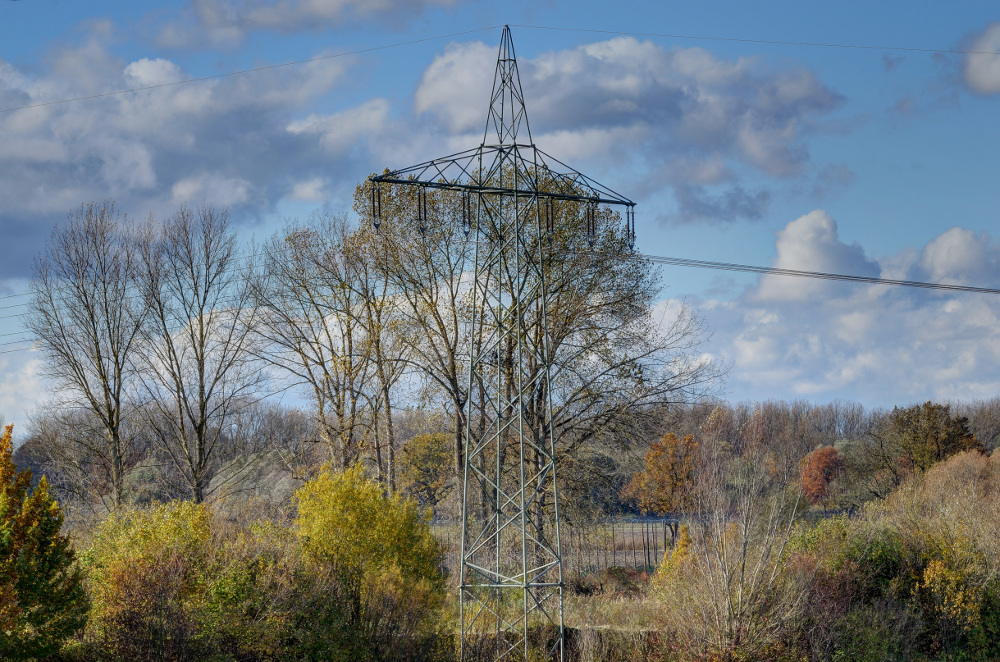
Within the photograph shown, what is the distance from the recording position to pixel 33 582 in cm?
1283

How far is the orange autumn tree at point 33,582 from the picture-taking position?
12.7 m

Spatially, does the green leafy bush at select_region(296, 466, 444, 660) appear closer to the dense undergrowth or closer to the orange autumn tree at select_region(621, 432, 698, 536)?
the dense undergrowth

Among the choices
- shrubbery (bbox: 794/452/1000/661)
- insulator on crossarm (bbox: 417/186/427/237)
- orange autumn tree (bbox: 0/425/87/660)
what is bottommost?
shrubbery (bbox: 794/452/1000/661)

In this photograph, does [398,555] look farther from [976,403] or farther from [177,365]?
[976,403]

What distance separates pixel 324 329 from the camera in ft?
100

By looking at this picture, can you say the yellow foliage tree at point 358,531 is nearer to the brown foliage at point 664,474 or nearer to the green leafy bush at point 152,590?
the green leafy bush at point 152,590

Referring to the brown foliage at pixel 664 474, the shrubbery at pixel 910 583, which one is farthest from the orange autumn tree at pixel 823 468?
the shrubbery at pixel 910 583

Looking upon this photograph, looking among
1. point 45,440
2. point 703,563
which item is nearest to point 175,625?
point 703,563

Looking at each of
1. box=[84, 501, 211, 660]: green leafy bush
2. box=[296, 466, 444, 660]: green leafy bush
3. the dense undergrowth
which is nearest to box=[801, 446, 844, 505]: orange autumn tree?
the dense undergrowth

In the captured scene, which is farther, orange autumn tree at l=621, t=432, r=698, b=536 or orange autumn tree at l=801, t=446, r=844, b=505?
orange autumn tree at l=801, t=446, r=844, b=505

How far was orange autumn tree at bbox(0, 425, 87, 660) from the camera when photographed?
1271 cm

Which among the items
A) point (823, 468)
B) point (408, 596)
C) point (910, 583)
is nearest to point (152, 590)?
point (408, 596)

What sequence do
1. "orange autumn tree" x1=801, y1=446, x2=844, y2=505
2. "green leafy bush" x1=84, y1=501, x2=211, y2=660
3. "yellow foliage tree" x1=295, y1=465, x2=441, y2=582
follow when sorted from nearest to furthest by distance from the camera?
"green leafy bush" x1=84, y1=501, x2=211, y2=660 → "yellow foliage tree" x1=295, y1=465, x2=441, y2=582 → "orange autumn tree" x1=801, y1=446, x2=844, y2=505

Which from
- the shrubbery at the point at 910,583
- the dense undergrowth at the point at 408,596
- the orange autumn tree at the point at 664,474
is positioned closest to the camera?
the dense undergrowth at the point at 408,596
